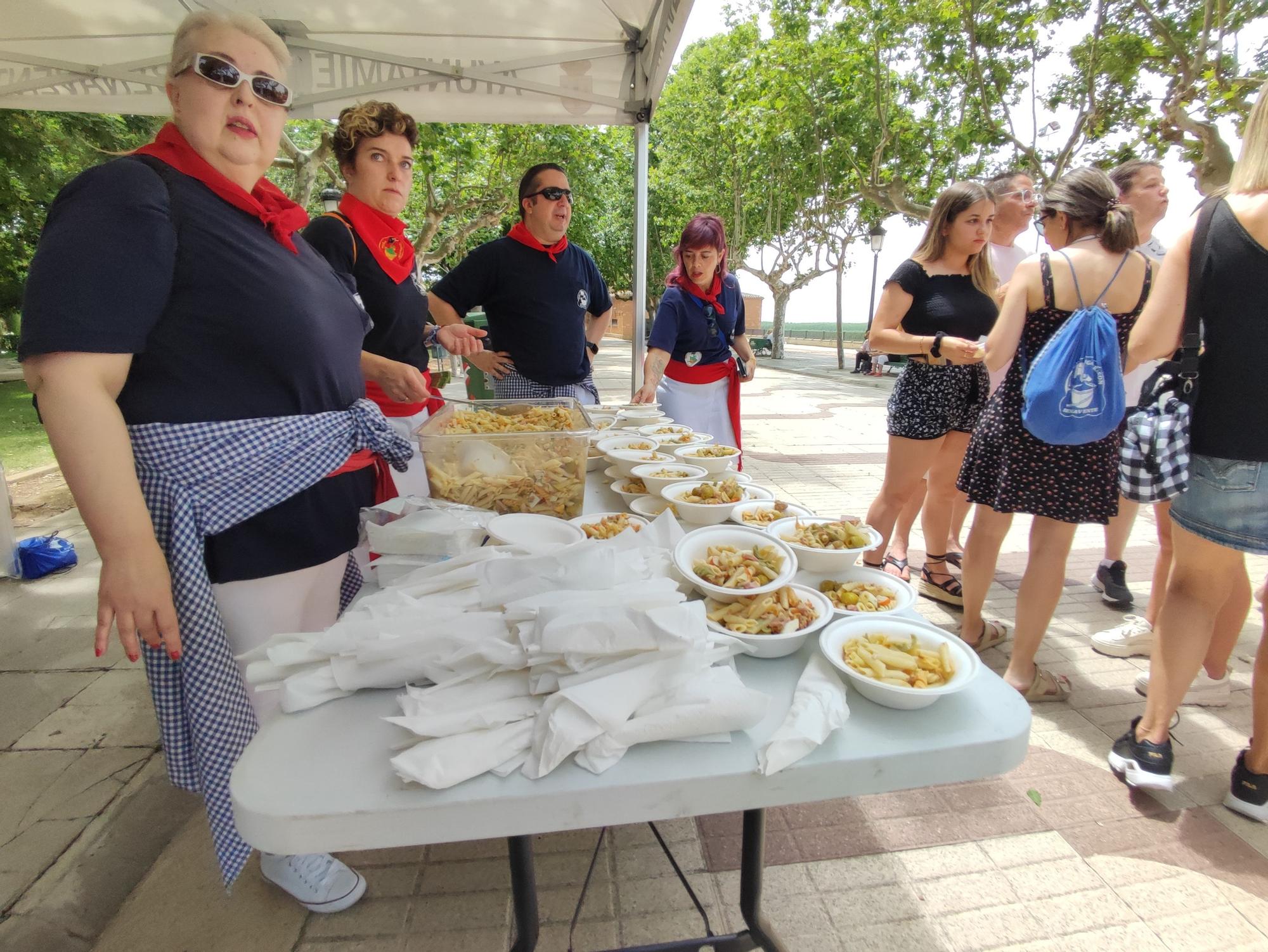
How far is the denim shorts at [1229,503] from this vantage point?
5.71ft

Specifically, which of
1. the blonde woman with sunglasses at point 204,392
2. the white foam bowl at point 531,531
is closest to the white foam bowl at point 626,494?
the white foam bowl at point 531,531

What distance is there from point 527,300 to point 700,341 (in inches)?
42.2

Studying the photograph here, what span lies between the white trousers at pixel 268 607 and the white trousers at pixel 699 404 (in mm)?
→ 2481

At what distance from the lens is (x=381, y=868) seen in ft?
5.91

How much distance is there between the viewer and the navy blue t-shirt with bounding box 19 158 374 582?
1.04 meters

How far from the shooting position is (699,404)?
12.3 feet

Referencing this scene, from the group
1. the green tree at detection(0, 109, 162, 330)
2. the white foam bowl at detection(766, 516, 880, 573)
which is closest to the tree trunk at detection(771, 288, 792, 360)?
the green tree at detection(0, 109, 162, 330)

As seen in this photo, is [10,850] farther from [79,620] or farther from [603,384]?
[603,384]

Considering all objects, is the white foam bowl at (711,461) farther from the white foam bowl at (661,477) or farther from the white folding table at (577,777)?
the white folding table at (577,777)

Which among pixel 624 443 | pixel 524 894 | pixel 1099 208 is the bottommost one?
pixel 524 894

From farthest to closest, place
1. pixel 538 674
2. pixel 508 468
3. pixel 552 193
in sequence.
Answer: pixel 552 193 → pixel 508 468 → pixel 538 674

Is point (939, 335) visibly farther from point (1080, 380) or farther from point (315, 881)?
point (315, 881)

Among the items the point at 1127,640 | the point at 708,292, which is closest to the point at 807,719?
the point at 1127,640

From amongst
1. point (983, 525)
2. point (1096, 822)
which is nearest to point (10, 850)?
point (1096, 822)
